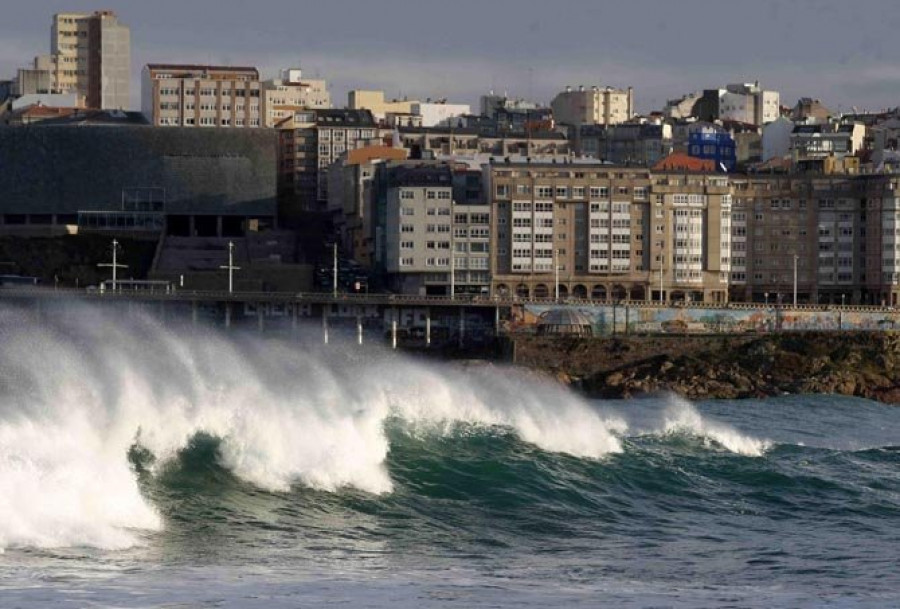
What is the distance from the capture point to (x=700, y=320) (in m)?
105

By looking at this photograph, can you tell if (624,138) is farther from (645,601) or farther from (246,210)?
(645,601)

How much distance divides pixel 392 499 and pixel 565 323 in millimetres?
65287

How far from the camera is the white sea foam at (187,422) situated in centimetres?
3219

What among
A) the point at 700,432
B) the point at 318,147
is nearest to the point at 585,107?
the point at 318,147

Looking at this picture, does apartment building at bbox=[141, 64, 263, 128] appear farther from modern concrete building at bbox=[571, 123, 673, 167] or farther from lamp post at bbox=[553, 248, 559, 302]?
lamp post at bbox=[553, 248, 559, 302]

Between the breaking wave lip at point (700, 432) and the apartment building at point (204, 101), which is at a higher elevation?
the apartment building at point (204, 101)

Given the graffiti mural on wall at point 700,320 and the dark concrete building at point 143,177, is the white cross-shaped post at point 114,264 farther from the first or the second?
the graffiti mural on wall at point 700,320

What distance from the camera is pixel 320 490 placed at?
37.9 meters

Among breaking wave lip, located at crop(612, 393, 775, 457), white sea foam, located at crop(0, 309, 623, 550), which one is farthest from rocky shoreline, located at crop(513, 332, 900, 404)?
white sea foam, located at crop(0, 309, 623, 550)

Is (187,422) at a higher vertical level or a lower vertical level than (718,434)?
higher

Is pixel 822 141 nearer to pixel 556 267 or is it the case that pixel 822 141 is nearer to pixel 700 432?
pixel 556 267

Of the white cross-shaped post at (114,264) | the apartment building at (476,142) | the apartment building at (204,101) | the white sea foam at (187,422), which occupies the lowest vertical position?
the white sea foam at (187,422)

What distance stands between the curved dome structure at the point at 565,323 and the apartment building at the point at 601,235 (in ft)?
44.6

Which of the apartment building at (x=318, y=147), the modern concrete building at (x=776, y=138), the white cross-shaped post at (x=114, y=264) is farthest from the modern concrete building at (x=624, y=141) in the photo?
the white cross-shaped post at (x=114, y=264)
